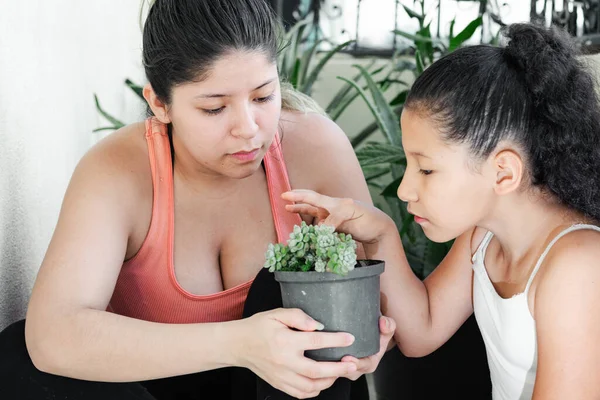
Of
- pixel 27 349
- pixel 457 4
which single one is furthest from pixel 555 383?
pixel 457 4

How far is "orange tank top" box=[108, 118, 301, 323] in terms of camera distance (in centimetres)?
176

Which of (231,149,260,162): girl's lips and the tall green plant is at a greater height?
(231,149,260,162): girl's lips

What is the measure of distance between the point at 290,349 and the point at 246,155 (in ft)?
1.48

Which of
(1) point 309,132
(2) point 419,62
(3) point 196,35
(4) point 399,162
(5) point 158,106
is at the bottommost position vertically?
(4) point 399,162

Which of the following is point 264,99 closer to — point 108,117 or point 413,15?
point 108,117

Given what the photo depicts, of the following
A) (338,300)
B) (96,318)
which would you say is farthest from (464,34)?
(96,318)

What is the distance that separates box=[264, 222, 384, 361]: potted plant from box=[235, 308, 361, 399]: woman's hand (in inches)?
0.9

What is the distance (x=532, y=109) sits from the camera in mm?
1528

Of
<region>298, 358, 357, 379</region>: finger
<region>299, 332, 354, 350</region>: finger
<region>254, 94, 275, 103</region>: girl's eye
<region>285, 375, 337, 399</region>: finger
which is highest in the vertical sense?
<region>254, 94, 275, 103</region>: girl's eye

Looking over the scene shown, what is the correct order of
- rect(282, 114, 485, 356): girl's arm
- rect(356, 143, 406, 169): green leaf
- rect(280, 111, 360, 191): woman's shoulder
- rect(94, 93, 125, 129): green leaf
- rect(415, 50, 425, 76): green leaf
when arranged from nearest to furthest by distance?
rect(282, 114, 485, 356): girl's arm, rect(280, 111, 360, 191): woman's shoulder, rect(356, 143, 406, 169): green leaf, rect(94, 93, 125, 129): green leaf, rect(415, 50, 425, 76): green leaf

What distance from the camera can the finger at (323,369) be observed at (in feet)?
4.55

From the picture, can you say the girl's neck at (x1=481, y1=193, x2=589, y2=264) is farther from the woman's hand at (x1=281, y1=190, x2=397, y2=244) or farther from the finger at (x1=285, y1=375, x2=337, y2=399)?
the finger at (x1=285, y1=375, x2=337, y2=399)

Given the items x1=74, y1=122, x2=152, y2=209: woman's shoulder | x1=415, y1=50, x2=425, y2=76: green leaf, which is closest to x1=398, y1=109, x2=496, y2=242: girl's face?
x1=74, y1=122, x2=152, y2=209: woman's shoulder

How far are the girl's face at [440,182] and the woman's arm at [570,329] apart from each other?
7.4 inches
